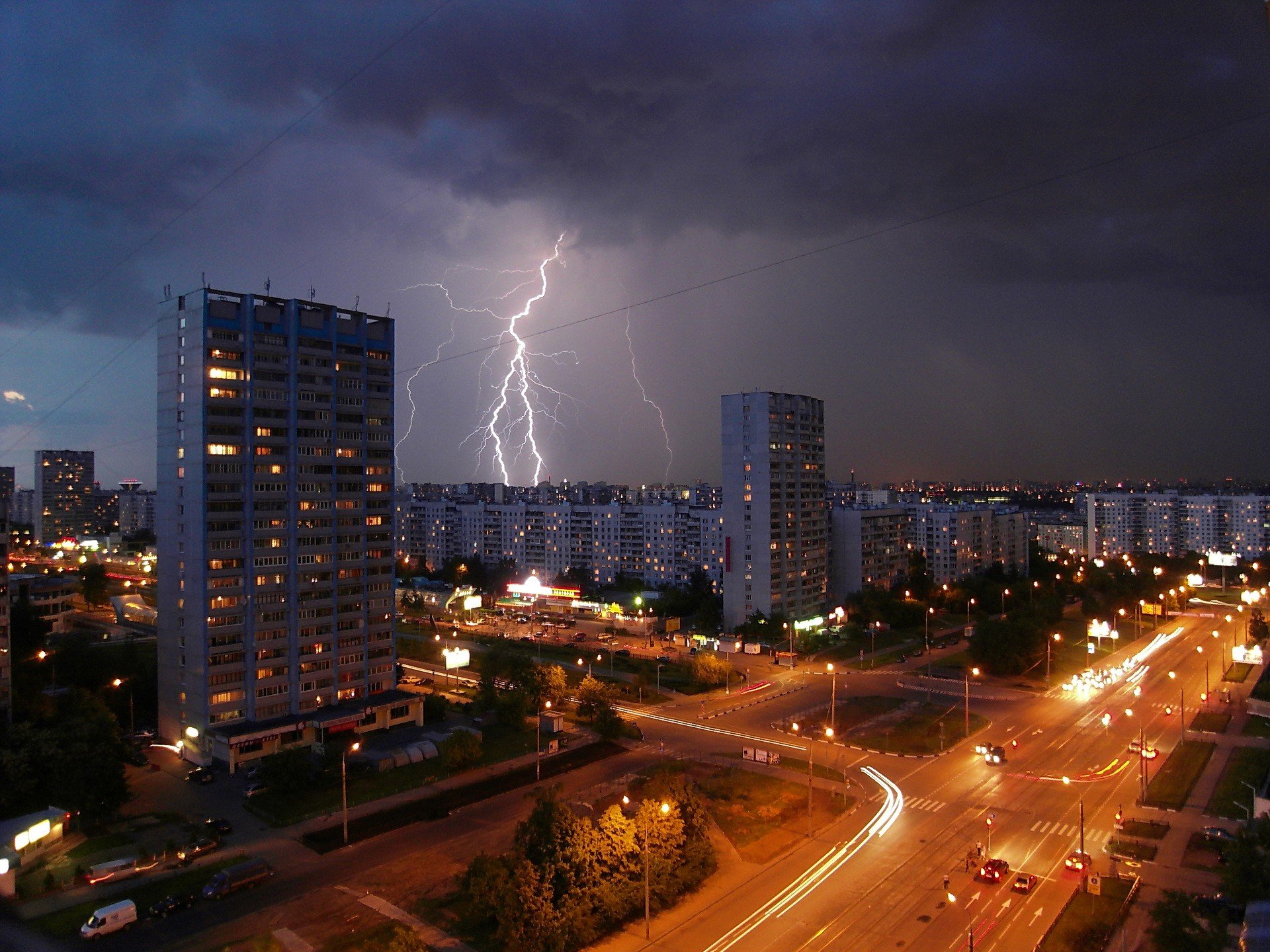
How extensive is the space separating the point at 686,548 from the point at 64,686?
2232 inches

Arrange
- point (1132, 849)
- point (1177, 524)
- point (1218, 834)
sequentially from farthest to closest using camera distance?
point (1177, 524) → point (1218, 834) → point (1132, 849)

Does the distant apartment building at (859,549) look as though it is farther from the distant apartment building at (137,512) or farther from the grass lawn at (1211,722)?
the distant apartment building at (137,512)

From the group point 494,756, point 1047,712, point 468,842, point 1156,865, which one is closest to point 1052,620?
point 1047,712

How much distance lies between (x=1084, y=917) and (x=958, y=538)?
220ft

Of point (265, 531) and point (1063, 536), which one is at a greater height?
point (265, 531)

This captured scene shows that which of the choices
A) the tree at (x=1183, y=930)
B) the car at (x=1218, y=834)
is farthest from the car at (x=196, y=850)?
the car at (x=1218, y=834)

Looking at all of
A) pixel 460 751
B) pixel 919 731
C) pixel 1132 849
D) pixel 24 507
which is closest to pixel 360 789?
pixel 460 751

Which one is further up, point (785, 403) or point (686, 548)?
point (785, 403)

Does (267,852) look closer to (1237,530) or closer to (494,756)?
(494,756)

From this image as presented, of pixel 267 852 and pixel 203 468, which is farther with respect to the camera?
pixel 203 468

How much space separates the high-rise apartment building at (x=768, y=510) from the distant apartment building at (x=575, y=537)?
16359 mm

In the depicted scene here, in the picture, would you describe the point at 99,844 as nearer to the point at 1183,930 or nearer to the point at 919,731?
the point at 1183,930

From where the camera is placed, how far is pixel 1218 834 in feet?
76.9

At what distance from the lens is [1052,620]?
5828 centimetres
